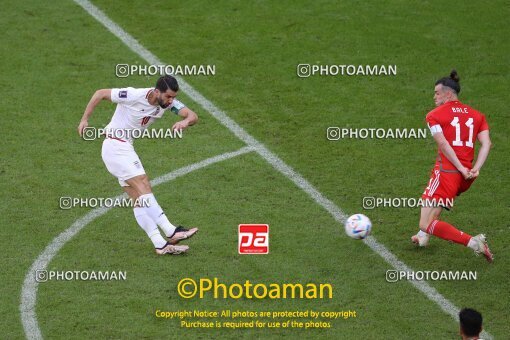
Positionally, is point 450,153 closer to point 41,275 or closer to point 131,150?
point 131,150

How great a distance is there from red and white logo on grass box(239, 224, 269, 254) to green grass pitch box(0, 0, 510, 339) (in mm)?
134

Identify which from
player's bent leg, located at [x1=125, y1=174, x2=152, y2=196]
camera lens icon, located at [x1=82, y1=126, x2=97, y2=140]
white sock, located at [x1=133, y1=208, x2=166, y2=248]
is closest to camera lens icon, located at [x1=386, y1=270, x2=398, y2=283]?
white sock, located at [x1=133, y1=208, x2=166, y2=248]

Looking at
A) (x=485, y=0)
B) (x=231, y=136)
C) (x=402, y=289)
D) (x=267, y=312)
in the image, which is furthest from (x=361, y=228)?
(x=485, y=0)

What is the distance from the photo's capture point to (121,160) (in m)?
12.2

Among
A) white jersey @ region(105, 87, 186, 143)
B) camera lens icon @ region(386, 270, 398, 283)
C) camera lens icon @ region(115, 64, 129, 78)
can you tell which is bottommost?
camera lens icon @ region(386, 270, 398, 283)

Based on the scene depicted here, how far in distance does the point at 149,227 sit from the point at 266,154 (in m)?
3.07

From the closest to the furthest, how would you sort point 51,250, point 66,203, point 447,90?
point 447,90, point 51,250, point 66,203

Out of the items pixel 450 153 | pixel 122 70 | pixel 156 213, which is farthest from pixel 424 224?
pixel 122 70

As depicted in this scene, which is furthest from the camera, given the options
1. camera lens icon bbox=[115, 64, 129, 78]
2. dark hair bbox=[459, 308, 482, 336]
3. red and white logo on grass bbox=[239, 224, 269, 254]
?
camera lens icon bbox=[115, 64, 129, 78]

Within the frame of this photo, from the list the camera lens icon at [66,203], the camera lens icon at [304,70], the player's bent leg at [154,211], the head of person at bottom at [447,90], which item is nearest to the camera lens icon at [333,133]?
the camera lens icon at [304,70]

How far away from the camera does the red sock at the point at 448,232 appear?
1184 centimetres

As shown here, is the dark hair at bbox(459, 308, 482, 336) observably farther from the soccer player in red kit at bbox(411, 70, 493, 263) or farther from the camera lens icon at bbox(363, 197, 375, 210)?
the camera lens icon at bbox(363, 197, 375, 210)

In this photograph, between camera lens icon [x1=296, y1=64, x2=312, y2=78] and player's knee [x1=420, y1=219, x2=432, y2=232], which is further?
camera lens icon [x1=296, y1=64, x2=312, y2=78]

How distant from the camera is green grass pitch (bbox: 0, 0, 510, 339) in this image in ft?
37.5
